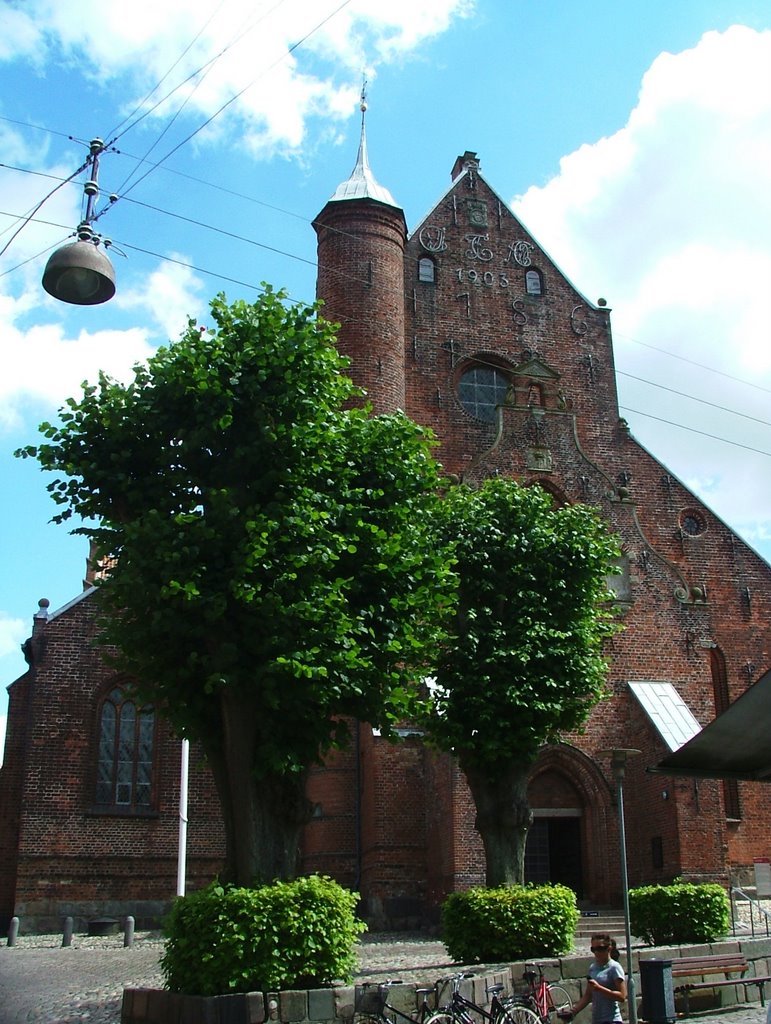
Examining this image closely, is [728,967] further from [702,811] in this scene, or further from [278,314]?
[278,314]

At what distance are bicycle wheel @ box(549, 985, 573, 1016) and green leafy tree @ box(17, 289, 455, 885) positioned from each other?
3.95 m

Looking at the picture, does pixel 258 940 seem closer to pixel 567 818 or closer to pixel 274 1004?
pixel 274 1004

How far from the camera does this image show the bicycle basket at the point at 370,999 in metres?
12.5

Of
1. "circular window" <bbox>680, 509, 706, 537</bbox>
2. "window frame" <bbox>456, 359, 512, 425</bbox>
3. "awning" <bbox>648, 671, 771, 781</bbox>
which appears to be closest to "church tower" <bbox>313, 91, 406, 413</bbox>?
"window frame" <bbox>456, 359, 512, 425</bbox>

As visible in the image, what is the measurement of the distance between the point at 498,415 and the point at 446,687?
11155 mm

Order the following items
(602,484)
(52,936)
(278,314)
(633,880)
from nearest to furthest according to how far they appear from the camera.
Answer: (278,314) → (52,936) → (633,880) → (602,484)

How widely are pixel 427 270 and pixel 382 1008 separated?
23.9m

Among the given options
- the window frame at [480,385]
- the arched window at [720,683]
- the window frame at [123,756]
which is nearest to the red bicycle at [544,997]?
the window frame at [123,756]

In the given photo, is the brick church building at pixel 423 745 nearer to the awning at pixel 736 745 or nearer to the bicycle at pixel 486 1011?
the bicycle at pixel 486 1011

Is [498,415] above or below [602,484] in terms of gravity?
above

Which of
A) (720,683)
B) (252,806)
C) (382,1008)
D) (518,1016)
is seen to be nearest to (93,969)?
(252,806)

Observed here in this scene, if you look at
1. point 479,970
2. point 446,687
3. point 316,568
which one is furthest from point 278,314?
point 479,970

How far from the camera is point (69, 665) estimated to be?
1014 inches

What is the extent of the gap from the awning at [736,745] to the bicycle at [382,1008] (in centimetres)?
443
